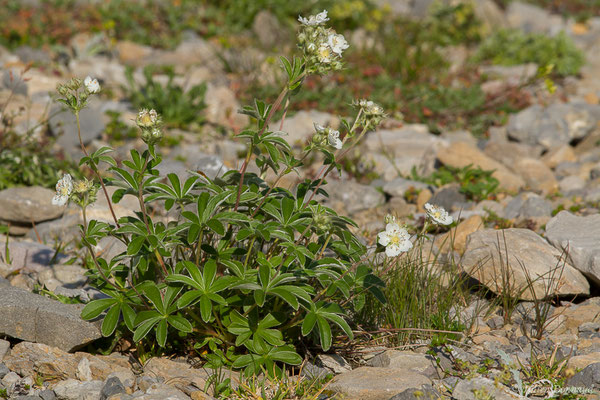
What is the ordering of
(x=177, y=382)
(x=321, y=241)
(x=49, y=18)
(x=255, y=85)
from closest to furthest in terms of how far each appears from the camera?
(x=177, y=382)
(x=321, y=241)
(x=255, y=85)
(x=49, y=18)

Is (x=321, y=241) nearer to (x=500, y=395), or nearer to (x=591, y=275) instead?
(x=500, y=395)

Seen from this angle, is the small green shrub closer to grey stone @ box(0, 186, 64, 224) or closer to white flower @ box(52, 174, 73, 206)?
grey stone @ box(0, 186, 64, 224)

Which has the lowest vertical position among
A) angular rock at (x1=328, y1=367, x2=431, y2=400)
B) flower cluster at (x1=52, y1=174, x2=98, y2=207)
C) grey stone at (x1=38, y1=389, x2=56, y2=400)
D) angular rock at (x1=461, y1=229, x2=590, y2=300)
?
grey stone at (x1=38, y1=389, x2=56, y2=400)

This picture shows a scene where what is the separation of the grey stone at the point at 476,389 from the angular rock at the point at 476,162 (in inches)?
139

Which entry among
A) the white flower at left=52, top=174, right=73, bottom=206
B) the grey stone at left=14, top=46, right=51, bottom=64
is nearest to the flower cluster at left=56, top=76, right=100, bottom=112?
the white flower at left=52, top=174, right=73, bottom=206

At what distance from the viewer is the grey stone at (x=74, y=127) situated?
272 inches

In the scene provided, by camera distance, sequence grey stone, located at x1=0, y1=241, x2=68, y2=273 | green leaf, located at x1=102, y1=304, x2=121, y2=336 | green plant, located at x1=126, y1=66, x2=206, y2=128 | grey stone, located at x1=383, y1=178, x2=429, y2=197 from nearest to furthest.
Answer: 1. green leaf, located at x1=102, y1=304, x2=121, y2=336
2. grey stone, located at x1=0, y1=241, x2=68, y2=273
3. grey stone, located at x1=383, y1=178, x2=429, y2=197
4. green plant, located at x1=126, y1=66, x2=206, y2=128

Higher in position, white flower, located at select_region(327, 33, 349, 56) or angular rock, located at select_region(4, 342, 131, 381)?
white flower, located at select_region(327, 33, 349, 56)

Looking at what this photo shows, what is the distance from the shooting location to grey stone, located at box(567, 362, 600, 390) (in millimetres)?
3334

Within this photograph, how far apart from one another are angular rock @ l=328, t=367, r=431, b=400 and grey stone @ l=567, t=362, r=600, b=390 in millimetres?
Answer: 747

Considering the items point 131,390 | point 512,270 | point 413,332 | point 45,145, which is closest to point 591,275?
point 512,270

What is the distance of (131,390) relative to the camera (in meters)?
3.41

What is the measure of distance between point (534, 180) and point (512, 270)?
293cm

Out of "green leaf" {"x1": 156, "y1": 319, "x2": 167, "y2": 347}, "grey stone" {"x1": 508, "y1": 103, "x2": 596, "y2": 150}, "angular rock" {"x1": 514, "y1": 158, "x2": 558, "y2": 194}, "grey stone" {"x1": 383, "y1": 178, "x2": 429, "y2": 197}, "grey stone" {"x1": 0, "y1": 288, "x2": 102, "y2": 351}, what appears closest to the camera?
"green leaf" {"x1": 156, "y1": 319, "x2": 167, "y2": 347}
